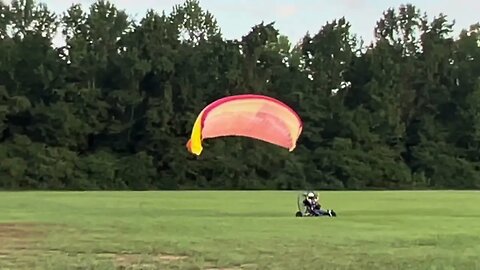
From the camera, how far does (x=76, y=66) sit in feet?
161

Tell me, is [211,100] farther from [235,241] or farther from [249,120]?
[235,241]

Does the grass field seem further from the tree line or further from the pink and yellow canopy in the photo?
the tree line

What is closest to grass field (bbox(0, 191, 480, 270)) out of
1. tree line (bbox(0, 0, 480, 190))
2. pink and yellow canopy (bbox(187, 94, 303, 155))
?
pink and yellow canopy (bbox(187, 94, 303, 155))

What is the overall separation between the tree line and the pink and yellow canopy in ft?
98.7

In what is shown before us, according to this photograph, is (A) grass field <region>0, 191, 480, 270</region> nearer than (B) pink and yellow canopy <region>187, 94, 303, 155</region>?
Yes

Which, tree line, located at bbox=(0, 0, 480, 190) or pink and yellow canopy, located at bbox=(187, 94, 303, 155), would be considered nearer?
pink and yellow canopy, located at bbox=(187, 94, 303, 155)

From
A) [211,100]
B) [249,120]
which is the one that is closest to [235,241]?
[249,120]

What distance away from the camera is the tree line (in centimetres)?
4850

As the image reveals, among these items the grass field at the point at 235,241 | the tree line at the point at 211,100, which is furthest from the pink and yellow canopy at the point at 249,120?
the tree line at the point at 211,100

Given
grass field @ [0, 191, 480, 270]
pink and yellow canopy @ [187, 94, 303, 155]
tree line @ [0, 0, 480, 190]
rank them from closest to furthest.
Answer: grass field @ [0, 191, 480, 270]
pink and yellow canopy @ [187, 94, 303, 155]
tree line @ [0, 0, 480, 190]

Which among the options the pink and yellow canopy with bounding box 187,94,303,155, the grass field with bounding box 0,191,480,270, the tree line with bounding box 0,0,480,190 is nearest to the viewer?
the grass field with bounding box 0,191,480,270

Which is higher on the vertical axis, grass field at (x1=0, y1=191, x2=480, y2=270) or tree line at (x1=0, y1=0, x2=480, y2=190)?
tree line at (x1=0, y1=0, x2=480, y2=190)

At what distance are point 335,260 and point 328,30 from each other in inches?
1865

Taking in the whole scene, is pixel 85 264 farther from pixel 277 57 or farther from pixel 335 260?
pixel 277 57
